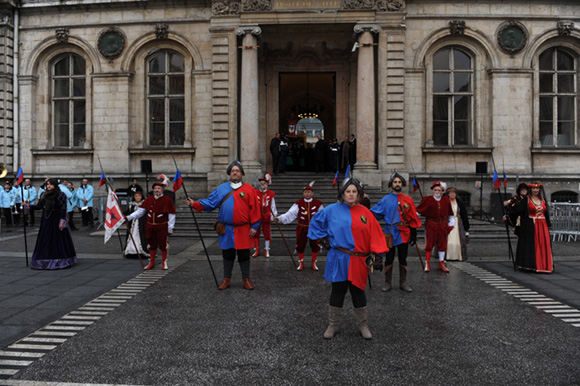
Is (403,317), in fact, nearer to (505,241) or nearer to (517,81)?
(505,241)

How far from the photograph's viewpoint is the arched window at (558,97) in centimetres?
1900

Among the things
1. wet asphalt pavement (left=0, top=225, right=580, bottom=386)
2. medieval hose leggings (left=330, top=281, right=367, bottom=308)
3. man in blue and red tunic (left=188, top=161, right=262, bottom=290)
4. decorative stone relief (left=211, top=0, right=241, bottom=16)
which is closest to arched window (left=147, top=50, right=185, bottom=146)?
decorative stone relief (left=211, top=0, right=241, bottom=16)

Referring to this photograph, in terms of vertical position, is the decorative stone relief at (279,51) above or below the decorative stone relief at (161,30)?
below

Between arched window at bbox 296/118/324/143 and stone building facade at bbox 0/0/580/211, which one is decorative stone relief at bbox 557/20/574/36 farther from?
arched window at bbox 296/118/324/143

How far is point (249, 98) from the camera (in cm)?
1772

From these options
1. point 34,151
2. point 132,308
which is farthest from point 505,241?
point 34,151

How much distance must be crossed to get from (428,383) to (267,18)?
1614 centimetres

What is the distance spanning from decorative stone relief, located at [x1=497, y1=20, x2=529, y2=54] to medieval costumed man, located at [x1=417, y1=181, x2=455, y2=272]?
11549mm

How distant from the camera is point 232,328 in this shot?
551 centimetres

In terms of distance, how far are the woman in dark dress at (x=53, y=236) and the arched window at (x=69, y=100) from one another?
38.5 ft

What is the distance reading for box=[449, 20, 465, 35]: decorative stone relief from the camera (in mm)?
18219

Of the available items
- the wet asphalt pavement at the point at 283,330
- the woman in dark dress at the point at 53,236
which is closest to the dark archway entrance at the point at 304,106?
the woman in dark dress at the point at 53,236

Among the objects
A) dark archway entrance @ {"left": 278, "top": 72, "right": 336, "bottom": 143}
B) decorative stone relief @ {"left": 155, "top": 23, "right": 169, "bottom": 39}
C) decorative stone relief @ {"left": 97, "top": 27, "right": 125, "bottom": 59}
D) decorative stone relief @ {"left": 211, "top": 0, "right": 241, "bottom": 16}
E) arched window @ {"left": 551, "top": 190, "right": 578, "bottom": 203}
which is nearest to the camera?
decorative stone relief @ {"left": 211, "top": 0, "right": 241, "bottom": 16}

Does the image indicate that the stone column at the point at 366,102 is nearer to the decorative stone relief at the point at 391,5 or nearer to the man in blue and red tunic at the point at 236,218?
the decorative stone relief at the point at 391,5
